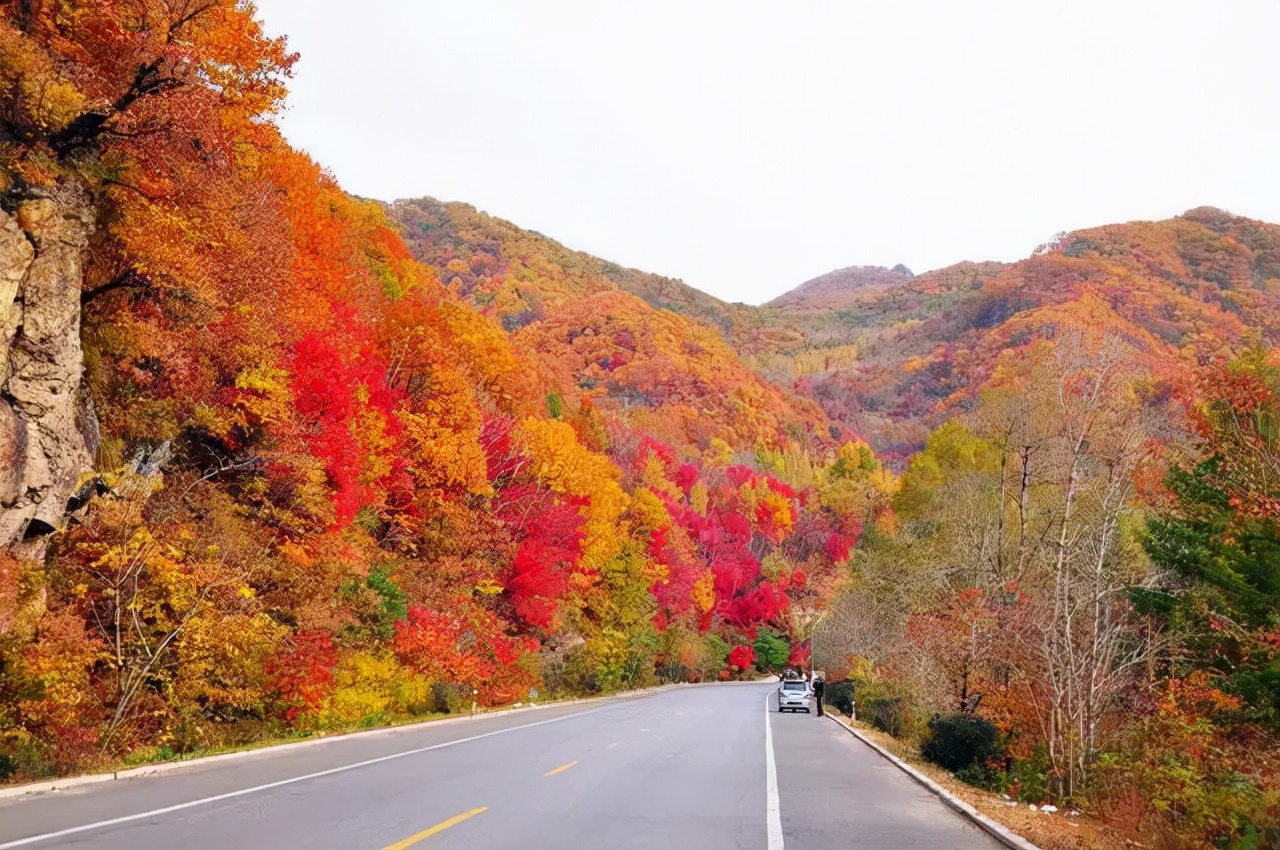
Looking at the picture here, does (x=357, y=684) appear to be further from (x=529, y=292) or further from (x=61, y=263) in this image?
(x=529, y=292)

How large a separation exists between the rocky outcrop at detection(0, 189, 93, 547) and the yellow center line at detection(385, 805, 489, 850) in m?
10.9

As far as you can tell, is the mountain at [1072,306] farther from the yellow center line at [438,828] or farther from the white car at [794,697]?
the yellow center line at [438,828]

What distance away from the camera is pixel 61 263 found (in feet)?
58.0

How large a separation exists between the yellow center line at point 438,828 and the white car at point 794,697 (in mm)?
31529

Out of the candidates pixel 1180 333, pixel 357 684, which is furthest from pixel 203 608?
pixel 1180 333

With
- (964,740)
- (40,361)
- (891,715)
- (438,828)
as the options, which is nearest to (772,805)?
(438,828)

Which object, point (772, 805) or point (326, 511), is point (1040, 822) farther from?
point (326, 511)

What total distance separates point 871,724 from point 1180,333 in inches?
4166

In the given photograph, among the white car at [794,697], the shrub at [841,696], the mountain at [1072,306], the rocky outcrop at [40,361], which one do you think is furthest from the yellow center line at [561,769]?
the mountain at [1072,306]

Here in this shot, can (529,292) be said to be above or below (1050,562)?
above

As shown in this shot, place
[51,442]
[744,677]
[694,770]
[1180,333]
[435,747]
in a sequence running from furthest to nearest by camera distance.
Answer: [1180,333]
[744,677]
[435,747]
[51,442]
[694,770]

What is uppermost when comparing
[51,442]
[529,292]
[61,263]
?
[529,292]

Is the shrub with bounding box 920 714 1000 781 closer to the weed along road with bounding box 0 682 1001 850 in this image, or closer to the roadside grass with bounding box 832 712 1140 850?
the roadside grass with bounding box 832 712 1140 850

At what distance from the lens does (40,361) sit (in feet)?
56.6
